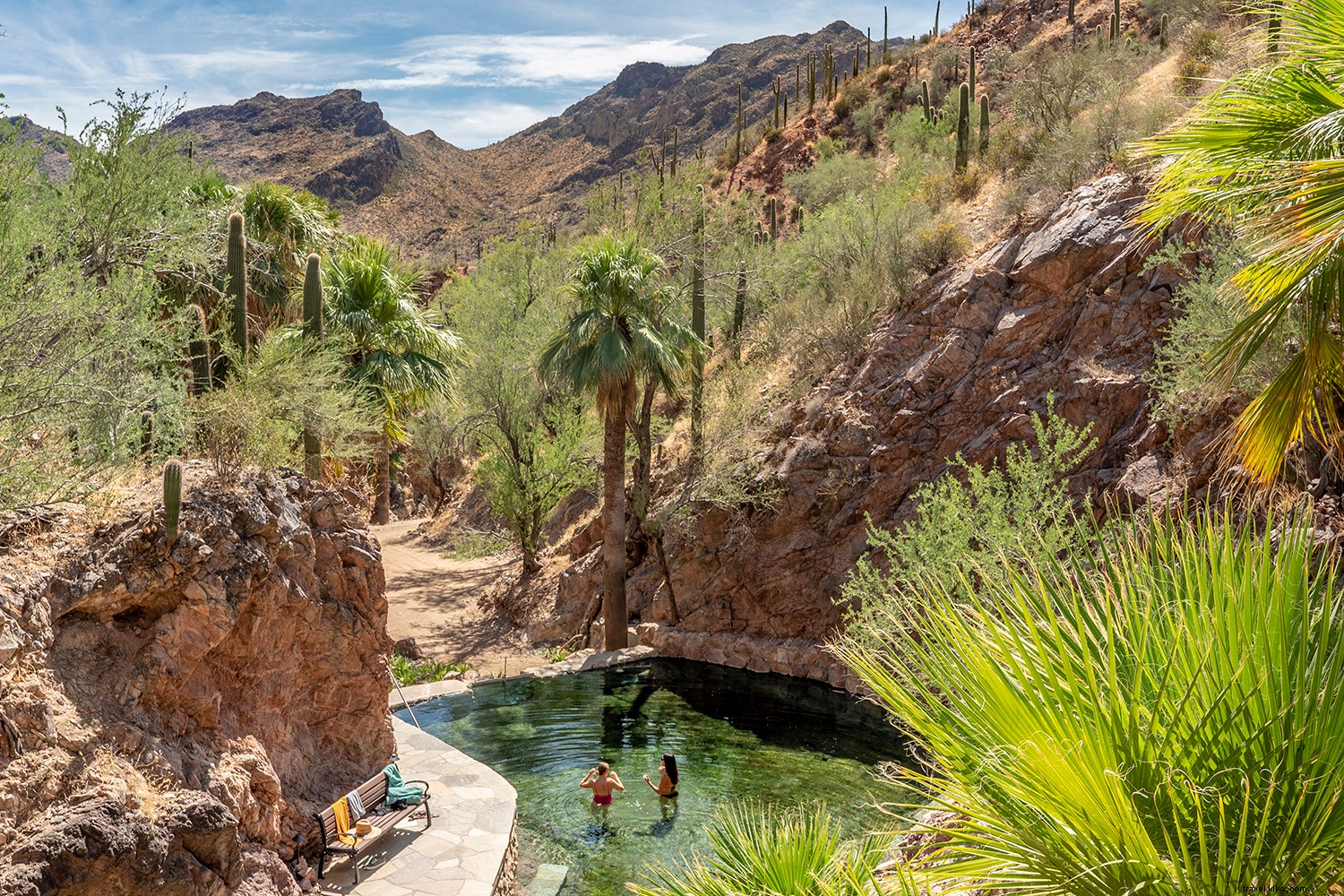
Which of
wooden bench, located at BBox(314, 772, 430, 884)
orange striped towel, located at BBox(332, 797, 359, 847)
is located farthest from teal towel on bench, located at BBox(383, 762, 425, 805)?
orange striped towel, located at BBox(332, 797, 359, 847)

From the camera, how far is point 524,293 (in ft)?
93.0

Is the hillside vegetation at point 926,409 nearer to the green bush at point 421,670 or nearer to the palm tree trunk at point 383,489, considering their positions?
the palm tree trunk at point 383,489

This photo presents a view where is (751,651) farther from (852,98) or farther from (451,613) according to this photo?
(852,98)

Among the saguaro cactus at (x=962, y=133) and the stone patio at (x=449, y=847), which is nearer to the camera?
the stone patio at (x=449, y=847)

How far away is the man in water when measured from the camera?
35.4ft

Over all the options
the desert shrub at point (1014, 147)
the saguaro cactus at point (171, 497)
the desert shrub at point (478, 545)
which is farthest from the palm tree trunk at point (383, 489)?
the saguaro cactus at point (171, 497)

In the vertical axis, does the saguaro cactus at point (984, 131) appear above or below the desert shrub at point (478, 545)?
above

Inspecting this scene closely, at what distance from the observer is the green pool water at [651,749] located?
33.2 ft

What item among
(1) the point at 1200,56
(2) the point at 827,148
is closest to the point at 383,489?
(2) the point at 827,148

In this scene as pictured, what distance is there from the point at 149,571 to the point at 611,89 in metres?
103

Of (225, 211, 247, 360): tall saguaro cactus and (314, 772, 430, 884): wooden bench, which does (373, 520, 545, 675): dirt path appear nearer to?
(225, 211, 247, 360): tall saguaro cactus

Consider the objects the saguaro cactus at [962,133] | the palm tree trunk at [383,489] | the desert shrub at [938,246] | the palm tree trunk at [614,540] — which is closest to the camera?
the palm tree trunk at [614,540]

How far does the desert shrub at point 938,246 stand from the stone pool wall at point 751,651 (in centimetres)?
924

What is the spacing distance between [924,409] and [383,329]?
11.1m
